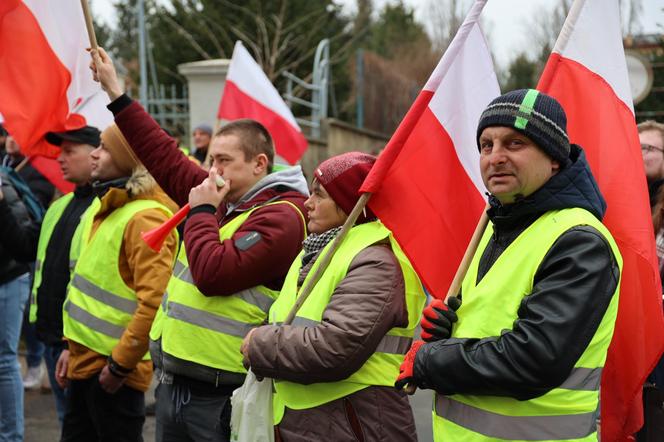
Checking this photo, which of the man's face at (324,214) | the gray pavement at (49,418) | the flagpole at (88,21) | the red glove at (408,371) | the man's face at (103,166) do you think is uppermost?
the flagpole at (88,21)

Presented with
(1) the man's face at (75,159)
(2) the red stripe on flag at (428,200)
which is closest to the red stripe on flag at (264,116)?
(1) the man's face at (75,159)

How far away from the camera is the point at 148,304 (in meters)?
3.88

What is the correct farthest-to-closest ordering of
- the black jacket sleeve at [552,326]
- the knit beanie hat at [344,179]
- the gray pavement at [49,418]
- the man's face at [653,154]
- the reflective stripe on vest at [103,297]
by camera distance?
the gray pavement at [49,418], the man's face at [653,154], the reflective stripe on vest at [103,297], the knit beanie hat at [344,179], the black jacket sleeve at [552,326]

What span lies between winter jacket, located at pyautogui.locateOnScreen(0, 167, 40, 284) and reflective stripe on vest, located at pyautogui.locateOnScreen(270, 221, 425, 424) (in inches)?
97.8

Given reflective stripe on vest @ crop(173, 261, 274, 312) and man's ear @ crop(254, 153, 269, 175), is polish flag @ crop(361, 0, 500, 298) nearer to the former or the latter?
reflective stripe on vest @ crop(173, 261, 274, 312)

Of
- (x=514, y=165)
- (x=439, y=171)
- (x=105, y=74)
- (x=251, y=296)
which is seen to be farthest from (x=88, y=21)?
(x=514, y=165)

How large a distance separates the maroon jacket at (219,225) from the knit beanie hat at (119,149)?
1.09 feet

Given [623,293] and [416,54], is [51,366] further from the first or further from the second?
[416,54]

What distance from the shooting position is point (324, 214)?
3.02m

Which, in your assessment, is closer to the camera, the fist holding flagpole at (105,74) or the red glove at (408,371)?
the red glove at (408,371)

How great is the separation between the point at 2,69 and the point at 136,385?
5.46 feet

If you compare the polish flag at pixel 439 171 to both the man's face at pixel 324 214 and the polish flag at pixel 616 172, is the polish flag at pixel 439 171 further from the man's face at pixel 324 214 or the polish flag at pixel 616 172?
the polish flag at pixel 616 172

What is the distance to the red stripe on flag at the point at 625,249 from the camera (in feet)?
8.39

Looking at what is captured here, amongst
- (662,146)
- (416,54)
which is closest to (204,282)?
(662,146)
